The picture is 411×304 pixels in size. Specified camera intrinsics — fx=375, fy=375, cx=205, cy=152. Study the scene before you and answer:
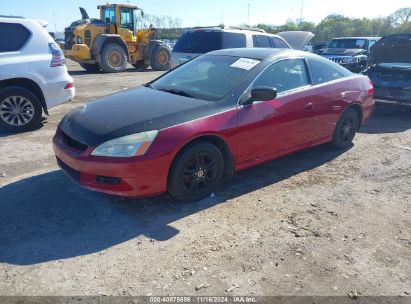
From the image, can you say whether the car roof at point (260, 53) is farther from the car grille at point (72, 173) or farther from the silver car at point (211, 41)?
the silver car at point (211, 41)

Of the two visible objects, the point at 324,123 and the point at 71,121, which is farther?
the point at 324,123

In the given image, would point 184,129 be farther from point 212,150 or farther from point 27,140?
point 27,140

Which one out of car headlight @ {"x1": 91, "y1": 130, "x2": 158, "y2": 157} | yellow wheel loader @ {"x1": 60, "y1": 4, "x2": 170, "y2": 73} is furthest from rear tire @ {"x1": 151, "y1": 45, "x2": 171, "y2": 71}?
car headlight @ {"x1": 91, "y1": 130, "x2": 158, "y2": 157}

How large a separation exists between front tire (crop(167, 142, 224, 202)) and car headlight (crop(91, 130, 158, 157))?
0.39 m

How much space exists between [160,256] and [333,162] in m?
3.18

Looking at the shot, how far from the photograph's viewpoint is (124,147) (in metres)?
3.47

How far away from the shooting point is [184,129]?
144 inches

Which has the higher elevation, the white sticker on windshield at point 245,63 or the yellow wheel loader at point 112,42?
the yellow wheel loader at point 112,42

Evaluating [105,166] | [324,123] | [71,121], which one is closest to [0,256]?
[105,166]

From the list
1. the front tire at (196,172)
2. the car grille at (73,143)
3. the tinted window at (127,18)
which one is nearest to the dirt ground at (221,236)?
the front tire at (196,172)

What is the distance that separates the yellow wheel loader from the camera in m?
15.8

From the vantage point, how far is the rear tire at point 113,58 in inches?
624

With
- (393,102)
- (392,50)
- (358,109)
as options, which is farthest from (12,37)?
(392,50)

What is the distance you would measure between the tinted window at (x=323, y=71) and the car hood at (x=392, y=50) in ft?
15.7
